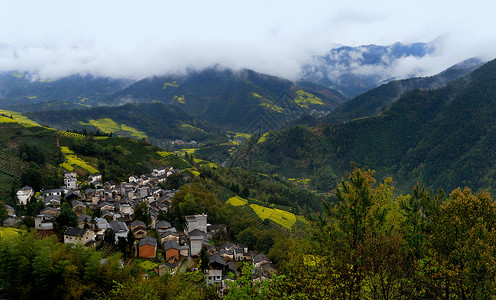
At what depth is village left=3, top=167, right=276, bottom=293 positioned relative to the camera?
3309 centimetres

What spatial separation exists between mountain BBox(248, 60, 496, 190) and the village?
102 metres

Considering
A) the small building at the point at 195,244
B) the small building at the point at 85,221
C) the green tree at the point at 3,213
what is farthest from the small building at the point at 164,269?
the green tree at the point at 3,213

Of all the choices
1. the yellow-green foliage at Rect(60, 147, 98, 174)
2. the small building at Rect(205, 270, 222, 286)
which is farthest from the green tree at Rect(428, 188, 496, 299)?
the yellow-green foliage at Rect(60, 147, 98, 174)

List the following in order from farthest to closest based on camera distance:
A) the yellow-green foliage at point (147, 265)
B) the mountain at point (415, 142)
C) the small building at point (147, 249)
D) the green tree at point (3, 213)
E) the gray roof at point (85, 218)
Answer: the mountain at point (415, 142), the gray roof at point (85, 218), the small building at point (147, 249), the green tree at point (3, 213), the yellow-green foliage at point (147, 265)

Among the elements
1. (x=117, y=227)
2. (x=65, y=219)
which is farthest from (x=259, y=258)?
(x=65, y=219)

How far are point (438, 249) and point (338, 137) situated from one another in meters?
156

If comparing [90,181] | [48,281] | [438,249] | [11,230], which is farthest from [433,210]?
[90,181]

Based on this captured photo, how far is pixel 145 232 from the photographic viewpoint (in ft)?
128

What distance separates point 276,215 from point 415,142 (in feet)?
398

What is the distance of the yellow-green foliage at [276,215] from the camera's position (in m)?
62.2

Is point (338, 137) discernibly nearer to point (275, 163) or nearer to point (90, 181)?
point (275, 163)

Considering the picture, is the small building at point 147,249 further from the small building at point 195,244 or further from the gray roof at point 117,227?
the small building at point 195,244

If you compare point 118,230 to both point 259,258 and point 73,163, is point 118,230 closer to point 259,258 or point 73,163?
point 259,258

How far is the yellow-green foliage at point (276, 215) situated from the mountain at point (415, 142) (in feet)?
246
